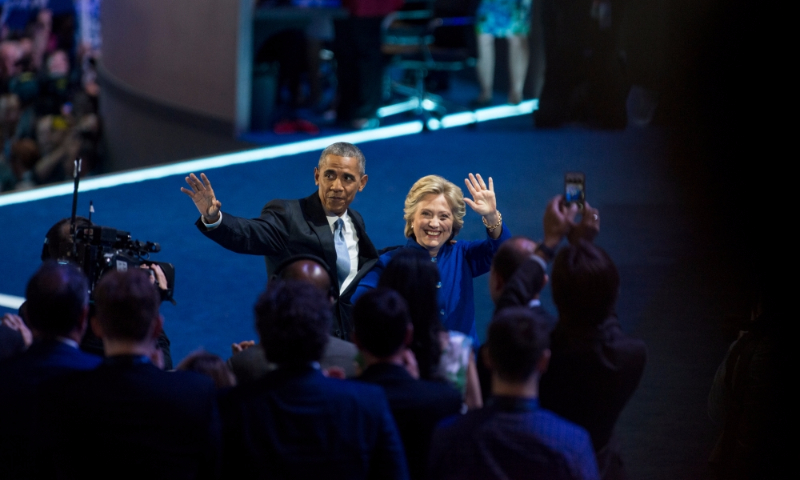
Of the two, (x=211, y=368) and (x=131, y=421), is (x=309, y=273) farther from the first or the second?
(x=131, y=421)

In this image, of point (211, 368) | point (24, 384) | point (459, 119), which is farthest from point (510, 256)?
point (459, 119)

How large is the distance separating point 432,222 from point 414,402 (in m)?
1.29

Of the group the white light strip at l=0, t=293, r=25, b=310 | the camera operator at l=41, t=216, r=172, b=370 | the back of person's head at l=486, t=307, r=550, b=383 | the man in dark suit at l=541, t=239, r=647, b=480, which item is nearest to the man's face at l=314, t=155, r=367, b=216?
the camera operator at l=41, t=216, r=172, b=370

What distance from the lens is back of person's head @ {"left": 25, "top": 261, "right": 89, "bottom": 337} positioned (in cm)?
233

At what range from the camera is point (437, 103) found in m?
8.12

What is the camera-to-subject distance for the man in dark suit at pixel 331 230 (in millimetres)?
3547

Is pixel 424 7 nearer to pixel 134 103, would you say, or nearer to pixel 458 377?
pixel 134 103

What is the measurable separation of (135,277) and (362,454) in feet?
2.23

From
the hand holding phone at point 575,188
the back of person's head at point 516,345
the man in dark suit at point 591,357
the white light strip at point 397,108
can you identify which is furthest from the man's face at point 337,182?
the white light strip at point 397,108

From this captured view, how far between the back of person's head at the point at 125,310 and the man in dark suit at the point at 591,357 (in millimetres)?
1011

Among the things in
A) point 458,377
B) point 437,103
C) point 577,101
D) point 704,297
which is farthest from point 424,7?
point 458,377

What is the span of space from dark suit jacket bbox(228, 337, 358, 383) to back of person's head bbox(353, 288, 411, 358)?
1.10 ft

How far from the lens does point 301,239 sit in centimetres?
358

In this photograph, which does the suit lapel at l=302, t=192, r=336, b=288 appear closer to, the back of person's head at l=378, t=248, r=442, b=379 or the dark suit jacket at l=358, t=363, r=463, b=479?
the back of person's head at l=378, t=248, r=442, b=379
